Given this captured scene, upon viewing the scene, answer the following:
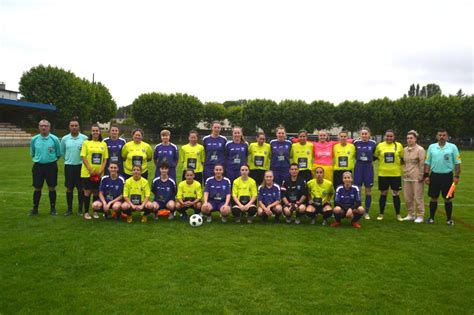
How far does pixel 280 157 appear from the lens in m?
7.66

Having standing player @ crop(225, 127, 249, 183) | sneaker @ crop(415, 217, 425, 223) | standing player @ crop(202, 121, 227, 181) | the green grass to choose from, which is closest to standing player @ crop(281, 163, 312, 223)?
the green grass

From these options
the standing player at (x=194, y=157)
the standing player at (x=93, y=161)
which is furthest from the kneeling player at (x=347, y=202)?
the standing player at (x=93, y=161)

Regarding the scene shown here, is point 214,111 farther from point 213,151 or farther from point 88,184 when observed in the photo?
point 88,184

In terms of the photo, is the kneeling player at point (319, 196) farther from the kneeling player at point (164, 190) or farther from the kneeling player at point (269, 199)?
the kneeling player at point (164, 190)

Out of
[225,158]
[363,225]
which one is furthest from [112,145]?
[363,225]

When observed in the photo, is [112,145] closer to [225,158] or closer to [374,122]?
[225,158]

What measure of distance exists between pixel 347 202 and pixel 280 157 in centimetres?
159

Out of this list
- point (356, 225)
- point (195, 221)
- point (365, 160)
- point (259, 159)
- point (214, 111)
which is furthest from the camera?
point (214, 111)

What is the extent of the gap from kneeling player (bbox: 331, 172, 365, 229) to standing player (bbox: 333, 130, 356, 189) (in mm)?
702

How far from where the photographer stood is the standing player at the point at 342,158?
7.54 metres

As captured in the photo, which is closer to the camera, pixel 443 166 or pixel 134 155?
pixel 443 166

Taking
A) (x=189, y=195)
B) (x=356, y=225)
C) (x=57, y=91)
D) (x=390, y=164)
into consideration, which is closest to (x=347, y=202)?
(x=356, y=225)

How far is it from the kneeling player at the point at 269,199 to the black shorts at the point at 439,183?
292 cm

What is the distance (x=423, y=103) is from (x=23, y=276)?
158 ft
